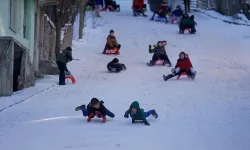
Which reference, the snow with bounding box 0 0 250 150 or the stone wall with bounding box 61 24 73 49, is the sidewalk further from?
the stone wall with bounding box 61 24 73 49

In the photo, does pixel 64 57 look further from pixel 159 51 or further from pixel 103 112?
pixel 103 112

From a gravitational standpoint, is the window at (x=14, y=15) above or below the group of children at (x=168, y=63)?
above

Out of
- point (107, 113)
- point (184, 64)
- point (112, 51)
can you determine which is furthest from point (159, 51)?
point (107, 113)

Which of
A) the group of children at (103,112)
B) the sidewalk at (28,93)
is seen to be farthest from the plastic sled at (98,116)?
the sidewalk at (28,93)

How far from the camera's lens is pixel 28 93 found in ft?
51.3

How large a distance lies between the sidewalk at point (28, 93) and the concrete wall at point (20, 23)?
105 centimetres

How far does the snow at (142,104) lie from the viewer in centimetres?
999

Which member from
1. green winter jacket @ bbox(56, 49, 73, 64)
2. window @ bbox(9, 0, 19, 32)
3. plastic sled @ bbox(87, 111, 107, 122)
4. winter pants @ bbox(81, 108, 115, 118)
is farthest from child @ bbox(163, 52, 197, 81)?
plastic sled @ bbox(87, 111, 107, 122)

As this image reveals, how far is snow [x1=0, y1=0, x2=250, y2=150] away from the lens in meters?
9.99

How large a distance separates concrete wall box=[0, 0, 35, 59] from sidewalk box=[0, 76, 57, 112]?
105 cm

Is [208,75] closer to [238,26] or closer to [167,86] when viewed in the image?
[167,86]

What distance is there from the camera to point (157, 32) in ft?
104

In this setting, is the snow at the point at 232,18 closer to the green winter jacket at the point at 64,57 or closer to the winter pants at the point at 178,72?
the winter pants at the point at 178,72

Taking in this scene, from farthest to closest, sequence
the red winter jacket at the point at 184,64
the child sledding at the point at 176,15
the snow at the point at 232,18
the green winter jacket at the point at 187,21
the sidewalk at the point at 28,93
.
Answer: the snow at the point at 232,18 → the child sledding at the point at 176,15 → the green winter jacket at the point at 187,21 → the red winter jacket at the point at 184,64 → the sidewalk at the point at 28,93
